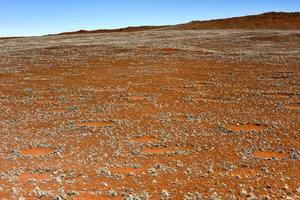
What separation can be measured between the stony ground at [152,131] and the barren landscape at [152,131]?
48mm

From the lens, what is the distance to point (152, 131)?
18781 millimetres

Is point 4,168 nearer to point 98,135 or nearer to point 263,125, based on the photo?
point 98,135

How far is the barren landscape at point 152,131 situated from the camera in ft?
42.4

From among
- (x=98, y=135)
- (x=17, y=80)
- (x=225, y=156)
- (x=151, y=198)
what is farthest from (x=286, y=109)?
(x=17, y=80)

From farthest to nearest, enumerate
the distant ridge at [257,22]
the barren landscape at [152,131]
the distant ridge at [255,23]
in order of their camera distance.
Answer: the distant ridge at [257,22]
the distant ridge at [255,23]
the barren landscape at [152,131]

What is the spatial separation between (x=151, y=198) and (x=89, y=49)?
134 feet

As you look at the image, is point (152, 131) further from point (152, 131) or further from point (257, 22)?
point (257, 22)

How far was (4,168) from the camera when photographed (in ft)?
47.3

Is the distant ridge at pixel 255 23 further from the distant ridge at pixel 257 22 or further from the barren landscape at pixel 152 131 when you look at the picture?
the barren landscape at pixel 152 131

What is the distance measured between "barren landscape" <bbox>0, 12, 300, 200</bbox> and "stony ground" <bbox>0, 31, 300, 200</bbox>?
0.05 m

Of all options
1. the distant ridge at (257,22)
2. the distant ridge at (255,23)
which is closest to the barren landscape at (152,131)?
the distant ridge at (255,23)

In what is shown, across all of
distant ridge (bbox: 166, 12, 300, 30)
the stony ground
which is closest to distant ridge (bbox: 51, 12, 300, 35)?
distant ridge (bbox: 166, 12, 300, 30)

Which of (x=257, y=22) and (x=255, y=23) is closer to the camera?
(x=255, y=23)

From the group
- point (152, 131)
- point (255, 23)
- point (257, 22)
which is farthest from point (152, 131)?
point (257, 22)
